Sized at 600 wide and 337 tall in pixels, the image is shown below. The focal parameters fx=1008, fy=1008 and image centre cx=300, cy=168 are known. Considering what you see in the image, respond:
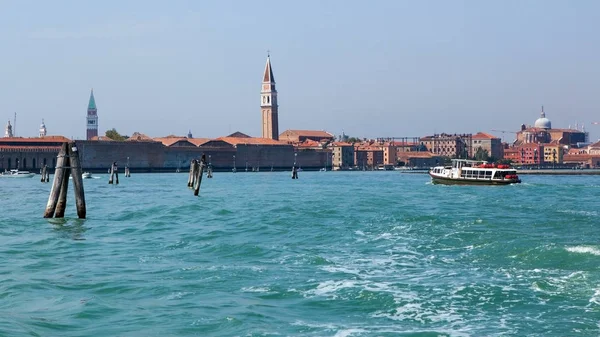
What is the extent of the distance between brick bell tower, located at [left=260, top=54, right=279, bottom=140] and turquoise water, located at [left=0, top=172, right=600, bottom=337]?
111m

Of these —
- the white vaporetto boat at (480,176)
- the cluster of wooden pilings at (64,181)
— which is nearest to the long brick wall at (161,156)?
the white vaporetto boat at (480,176)

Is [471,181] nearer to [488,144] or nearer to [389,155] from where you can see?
[389,155]

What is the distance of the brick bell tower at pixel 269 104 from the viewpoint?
131375 millimetres

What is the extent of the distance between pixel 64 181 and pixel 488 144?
136328 mm

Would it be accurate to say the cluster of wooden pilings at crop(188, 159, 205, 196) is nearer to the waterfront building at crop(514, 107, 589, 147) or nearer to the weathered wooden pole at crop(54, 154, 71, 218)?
the weathered wooden pole at crop(54, 154, 71, 218)

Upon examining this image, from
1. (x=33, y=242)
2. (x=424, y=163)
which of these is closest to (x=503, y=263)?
(x=33, y=242)

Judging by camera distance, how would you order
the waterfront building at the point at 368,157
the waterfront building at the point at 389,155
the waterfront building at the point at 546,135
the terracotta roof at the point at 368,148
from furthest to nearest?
the waterfront building at the point at 546,135 → the waterfront building at the point at 389,155 → the terracotta roof at the point at 368,148 → the waterfront building at the point at 368,157

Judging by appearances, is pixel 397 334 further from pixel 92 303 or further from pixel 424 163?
pixel 424 163

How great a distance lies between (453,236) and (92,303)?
8.53 meters

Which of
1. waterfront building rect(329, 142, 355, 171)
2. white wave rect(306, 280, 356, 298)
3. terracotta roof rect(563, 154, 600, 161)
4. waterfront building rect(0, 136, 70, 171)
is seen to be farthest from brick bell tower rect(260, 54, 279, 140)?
white wave rect(306, 280, 356, 298)

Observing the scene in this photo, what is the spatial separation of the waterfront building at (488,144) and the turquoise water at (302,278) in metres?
134

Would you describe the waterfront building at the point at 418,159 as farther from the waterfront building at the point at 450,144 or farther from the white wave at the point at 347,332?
the white wave at the point at 347,332

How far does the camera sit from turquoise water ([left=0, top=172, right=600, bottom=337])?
9484mm

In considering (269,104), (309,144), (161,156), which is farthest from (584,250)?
(309,144)
